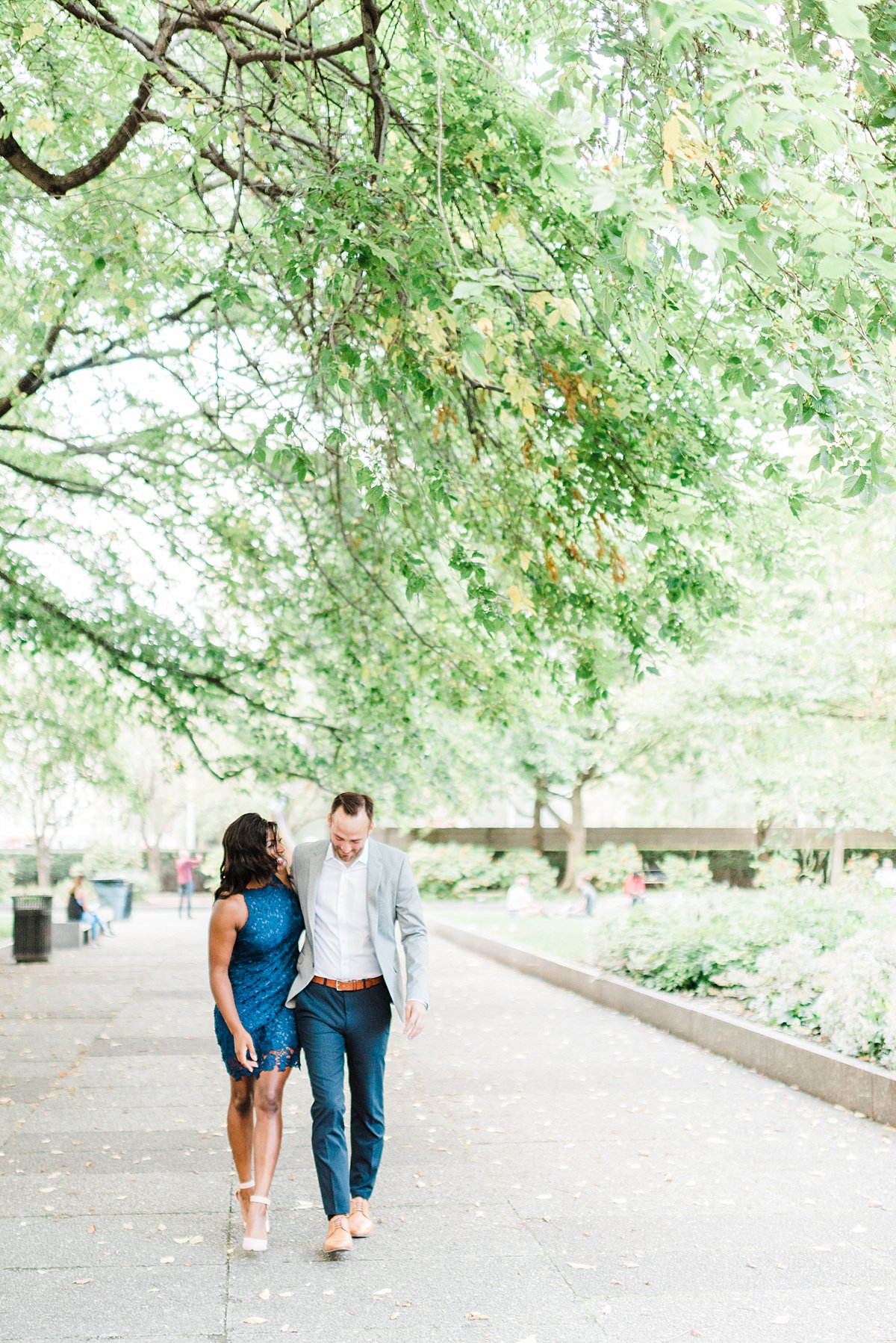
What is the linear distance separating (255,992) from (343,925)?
454mm

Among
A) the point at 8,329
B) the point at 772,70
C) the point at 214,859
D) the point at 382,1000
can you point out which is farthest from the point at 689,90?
the point at 214,859

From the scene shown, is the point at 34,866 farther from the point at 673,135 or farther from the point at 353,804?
the point at 673,135

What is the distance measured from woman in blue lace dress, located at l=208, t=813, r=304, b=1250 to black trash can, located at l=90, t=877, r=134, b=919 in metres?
26.4

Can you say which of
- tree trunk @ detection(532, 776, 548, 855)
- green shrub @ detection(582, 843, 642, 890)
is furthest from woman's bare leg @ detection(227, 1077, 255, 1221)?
tree trunk @ detection(532, 776, 548, 855)

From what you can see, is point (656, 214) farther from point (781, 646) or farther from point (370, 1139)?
point (781, 646)

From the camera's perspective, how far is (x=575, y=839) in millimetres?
36656

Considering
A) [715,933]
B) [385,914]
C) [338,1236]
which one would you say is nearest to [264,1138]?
[338,1236]

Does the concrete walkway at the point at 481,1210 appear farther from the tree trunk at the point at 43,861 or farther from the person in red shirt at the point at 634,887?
the tree trunk at the point at 43,861

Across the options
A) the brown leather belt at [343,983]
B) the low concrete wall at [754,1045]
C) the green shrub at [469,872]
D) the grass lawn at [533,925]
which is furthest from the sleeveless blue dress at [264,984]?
the green shrub at [469,872]

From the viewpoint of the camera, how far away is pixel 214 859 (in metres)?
38.2

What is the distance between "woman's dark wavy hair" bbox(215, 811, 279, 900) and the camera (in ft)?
17.0

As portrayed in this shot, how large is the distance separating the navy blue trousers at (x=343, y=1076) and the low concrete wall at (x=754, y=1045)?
3.85 meters

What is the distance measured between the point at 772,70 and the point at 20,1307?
5.04m

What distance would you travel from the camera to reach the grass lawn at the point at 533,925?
700 inches
